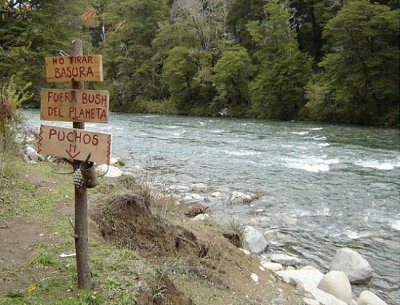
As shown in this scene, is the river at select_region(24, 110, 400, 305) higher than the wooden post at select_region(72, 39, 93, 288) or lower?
lower

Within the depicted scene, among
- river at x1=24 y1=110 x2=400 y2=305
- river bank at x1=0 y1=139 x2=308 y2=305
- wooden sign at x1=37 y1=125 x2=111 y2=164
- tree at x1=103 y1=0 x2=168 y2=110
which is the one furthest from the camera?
tree at x1=103 y1=0 x2=168 y2=110

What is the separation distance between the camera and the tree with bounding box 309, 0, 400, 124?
997 inches

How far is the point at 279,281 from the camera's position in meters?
5.44

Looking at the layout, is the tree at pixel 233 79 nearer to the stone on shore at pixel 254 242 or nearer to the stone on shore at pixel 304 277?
the stone on shore at pixel 254 242

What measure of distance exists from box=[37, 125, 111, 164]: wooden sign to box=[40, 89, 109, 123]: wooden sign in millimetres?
98

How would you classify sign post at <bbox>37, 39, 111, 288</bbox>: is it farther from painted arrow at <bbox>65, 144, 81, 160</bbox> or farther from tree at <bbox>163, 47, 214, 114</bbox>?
tree at <bbox>163, 47, 214, 114</bbox>

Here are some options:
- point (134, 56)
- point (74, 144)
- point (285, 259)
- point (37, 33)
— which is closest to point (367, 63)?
point (37, 33)

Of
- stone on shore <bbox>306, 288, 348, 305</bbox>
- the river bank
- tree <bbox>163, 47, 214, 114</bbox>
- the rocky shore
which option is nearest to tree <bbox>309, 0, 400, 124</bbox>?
tree <bbox>163, 47, 214, 114</bbox>

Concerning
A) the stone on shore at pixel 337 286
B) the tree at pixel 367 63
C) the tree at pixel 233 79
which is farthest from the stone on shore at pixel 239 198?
the tree at pixel 233 79

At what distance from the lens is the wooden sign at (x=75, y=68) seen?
129 inches

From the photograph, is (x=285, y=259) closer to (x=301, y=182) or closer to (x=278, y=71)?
(x=301, y=182)

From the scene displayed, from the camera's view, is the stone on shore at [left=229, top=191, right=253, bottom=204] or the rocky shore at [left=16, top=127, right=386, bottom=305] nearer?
the rocky shore at [left=16, top=127, right=386, bottom=305]

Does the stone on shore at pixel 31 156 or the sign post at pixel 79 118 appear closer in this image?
the sign post at pixel 79 118

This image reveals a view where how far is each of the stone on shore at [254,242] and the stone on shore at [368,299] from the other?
159cm
